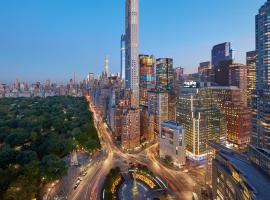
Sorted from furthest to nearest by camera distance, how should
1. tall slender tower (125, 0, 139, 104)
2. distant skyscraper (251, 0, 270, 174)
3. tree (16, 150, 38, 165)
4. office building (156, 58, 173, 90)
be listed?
office building (156, 58, 173, 90) < tall slender tower (125, 0, 139, 104) < distant skyscraper (251, 0, 270, 174) < tree (16, 150, 38, 165)

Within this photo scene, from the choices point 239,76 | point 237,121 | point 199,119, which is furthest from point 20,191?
point 239,76

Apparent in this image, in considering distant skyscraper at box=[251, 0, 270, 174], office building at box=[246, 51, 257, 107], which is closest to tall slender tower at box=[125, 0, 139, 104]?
office building at box=[246, 51, 257, 107]

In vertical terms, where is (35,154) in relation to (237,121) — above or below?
below

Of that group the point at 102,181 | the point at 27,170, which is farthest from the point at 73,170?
the point at 27,170

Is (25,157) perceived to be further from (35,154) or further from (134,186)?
(134,186)

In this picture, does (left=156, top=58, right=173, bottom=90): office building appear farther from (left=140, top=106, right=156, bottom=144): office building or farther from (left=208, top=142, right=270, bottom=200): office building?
(left=208, top=142, right=270, bottom=200): office building

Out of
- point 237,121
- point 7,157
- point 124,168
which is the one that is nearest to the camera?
point 7,157

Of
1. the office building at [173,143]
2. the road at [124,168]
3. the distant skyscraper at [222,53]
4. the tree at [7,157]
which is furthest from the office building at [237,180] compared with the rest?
the distant skyscraper at [222,53]

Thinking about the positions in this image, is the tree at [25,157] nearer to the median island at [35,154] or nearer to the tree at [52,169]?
the median island at [35,154]
